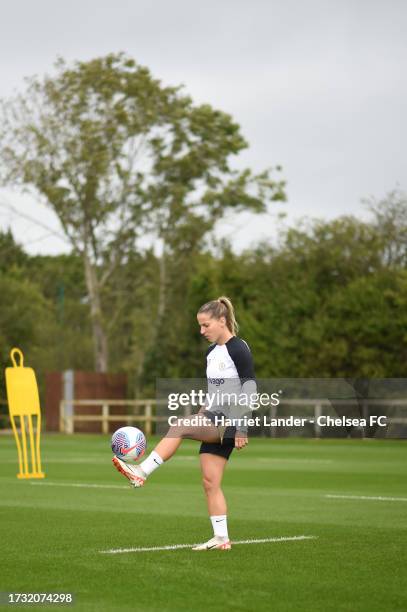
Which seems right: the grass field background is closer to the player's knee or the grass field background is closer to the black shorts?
the player's knee

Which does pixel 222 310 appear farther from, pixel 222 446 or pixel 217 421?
pixel 222 446

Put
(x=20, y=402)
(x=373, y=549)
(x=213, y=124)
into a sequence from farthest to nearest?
(x=213, y=124), (x=20, y=402), (x=373, y=549)

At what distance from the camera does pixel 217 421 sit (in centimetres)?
1091

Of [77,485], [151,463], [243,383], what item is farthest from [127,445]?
[77,485]

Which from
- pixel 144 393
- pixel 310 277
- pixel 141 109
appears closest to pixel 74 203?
pixel 141 109

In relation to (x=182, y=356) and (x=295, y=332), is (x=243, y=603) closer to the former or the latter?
(x=295, y=332)

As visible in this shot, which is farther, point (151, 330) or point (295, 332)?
point (151, 330)

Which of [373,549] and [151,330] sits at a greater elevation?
[151,330]

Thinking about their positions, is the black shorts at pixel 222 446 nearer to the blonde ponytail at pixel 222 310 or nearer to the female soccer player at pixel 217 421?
the female soccer player at pixel 217 421

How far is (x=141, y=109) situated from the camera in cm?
5916

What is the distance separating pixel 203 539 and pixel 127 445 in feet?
5.79

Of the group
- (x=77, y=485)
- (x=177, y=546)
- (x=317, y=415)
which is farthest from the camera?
(x=317, y=415)

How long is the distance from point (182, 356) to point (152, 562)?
149ft

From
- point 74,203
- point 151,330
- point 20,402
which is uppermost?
point 74,203
